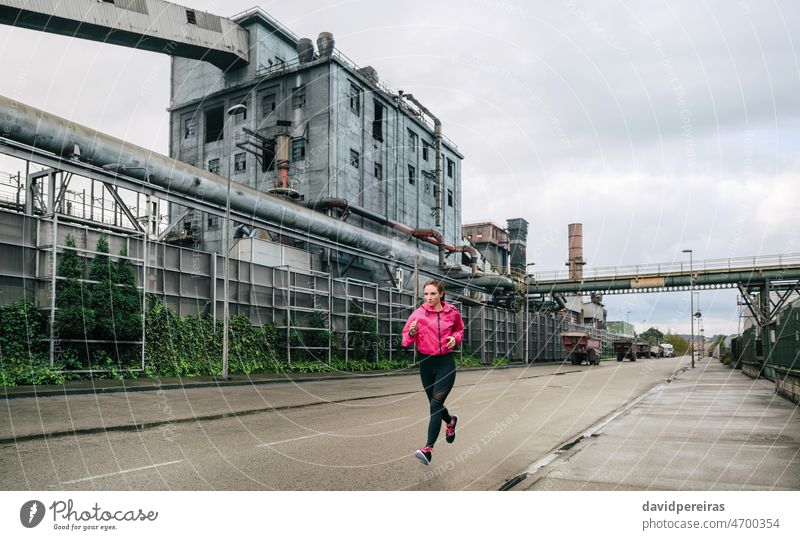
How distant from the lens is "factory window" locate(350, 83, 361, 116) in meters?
38.5

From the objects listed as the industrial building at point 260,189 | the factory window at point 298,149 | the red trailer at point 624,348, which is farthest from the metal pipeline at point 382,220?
the red trailer at point 624,348

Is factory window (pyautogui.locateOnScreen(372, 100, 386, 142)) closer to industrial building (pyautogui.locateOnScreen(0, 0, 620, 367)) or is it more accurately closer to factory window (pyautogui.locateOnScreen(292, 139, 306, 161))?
industrial building (pyautogui.locateOnScreen(0, 0, 620, 367))

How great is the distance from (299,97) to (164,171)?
602 inches

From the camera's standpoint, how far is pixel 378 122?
4047 cm

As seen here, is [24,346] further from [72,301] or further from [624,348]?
[624,348]

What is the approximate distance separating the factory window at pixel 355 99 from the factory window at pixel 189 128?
12140 mm

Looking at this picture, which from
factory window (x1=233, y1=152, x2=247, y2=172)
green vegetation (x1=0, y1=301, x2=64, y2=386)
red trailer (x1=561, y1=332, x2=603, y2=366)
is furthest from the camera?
red trailer (x1=561, y1=332, x2=603, y2=366)

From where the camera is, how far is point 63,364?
64.8ft

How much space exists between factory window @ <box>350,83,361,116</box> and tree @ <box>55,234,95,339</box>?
2143 centimetres

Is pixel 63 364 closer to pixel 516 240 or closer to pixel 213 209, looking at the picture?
pixel 213 209

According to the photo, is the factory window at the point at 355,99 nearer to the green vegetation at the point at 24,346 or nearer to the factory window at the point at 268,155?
the factory window at the point at 268,155

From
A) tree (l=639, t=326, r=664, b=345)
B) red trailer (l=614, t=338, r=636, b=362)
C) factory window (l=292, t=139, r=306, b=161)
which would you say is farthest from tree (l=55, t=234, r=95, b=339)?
tree (l=639, t=326, r=664, b=345)

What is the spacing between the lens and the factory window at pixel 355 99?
3853cm
